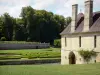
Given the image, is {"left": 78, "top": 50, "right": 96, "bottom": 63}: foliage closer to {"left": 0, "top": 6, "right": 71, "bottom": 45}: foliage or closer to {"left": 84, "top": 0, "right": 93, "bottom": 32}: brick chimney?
{"left": 84, "top": 0, "right": 93, "bottom": 32}: brick chimney

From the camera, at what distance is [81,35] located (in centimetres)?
3656

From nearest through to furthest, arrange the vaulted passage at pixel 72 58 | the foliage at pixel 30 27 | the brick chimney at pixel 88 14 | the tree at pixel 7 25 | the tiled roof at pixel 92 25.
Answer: the tiled roof at pixel 92 25, the brick chimney at pixel 88 14, the vaulted passage at pixel 72 58, the foliage at pixel 30 27, the tree at pixel 7 25

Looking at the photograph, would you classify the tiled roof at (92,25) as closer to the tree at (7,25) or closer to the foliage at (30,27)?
the foliage at (30,27)

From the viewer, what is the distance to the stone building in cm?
3378

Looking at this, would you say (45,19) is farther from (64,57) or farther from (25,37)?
(64,57)

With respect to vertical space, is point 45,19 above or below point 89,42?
above

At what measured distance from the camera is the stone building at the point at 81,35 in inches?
1330

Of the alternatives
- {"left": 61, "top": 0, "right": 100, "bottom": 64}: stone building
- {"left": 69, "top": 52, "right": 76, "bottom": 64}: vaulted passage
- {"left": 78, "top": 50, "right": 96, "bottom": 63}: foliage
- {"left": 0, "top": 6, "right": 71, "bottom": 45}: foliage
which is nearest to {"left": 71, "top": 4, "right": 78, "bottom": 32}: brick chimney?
{"left": 61, "top": 0, "right": 100, "bottom": 64}: stone building

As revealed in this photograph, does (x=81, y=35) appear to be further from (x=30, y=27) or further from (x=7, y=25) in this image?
(x=7, y=25)

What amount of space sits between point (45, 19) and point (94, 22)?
7454 centimetres

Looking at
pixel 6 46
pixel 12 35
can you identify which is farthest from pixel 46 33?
pixel 6 46

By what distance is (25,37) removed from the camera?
343 ft

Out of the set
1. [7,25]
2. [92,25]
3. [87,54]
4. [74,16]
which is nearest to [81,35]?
[92,25]

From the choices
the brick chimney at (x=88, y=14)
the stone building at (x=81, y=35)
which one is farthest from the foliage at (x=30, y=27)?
the brick chimney at (x=88, y=14)
